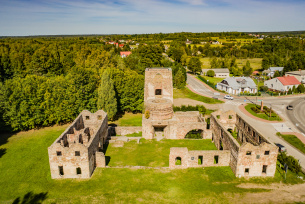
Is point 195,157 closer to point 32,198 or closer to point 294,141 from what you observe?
point 32,198

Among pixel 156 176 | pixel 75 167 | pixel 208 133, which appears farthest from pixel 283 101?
pixel 75 167

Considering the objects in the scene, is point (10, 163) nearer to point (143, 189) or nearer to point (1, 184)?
point (1, 184)

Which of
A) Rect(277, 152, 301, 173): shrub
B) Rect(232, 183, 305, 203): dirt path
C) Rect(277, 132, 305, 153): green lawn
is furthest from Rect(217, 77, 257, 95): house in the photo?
Rect(232, 183, 305, 203): dirt path

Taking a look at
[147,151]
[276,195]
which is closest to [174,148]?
[147,151]

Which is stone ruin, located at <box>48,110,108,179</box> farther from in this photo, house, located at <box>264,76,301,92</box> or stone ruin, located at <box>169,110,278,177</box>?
house, located at <box>264,76,301,92</box>

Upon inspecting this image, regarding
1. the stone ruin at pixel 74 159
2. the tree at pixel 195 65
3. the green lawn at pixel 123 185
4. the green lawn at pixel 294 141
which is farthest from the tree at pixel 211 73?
the stone ruin at pixel 74 159
